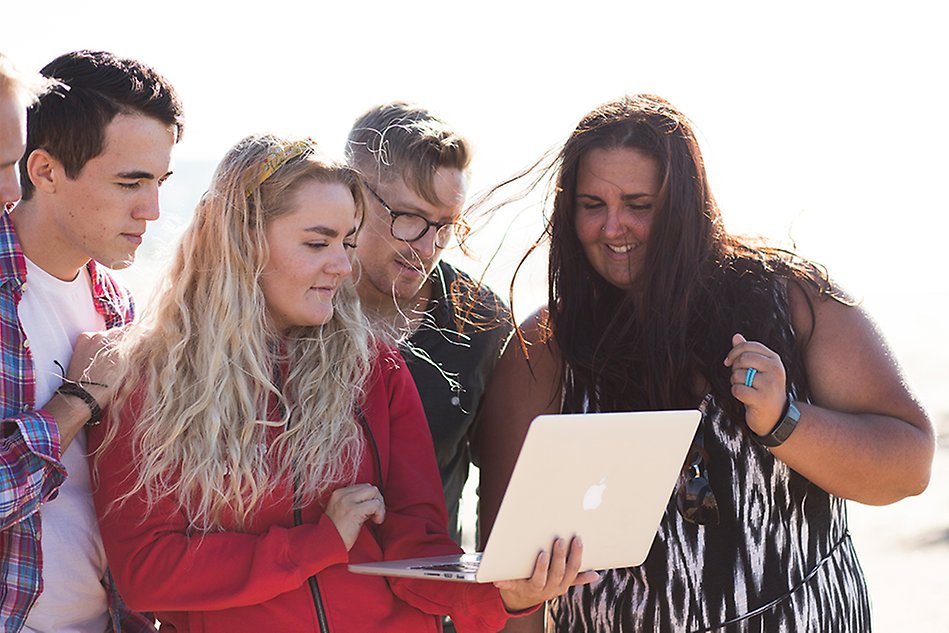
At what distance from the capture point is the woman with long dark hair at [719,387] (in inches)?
97.5

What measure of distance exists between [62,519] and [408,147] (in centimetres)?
124

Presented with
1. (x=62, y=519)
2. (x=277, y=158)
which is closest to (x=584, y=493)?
(x=277, y=158)

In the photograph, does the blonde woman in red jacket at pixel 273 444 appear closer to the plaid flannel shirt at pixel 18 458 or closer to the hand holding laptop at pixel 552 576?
the hand holding laptop at pixel 552 576

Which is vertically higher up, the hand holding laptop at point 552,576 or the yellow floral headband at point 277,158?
the yellow floral headband at point 277,158

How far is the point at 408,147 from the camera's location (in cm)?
291

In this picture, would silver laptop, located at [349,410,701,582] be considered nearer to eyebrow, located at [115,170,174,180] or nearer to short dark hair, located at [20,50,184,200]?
eyebrow, located at [115,170,174,180]

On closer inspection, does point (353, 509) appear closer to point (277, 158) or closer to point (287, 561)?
point (287, 561)

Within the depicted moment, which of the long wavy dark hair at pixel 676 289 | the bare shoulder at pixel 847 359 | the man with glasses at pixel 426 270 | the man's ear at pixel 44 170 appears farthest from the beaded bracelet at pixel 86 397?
the bare shoulder at pixel 847 359

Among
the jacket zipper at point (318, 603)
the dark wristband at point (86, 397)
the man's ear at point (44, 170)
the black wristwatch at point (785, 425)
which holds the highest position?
the man's ear at point (44, 170)

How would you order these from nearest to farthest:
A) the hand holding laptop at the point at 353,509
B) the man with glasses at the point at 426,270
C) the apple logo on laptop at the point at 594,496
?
the apple logo on laptop at the point at 594,496
the hand holding laptop at the point at 353,509
the man with glasses at the point at 426,270

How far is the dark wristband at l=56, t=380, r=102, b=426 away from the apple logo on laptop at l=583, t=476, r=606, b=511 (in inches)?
38.7

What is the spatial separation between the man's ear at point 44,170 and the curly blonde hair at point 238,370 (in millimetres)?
292

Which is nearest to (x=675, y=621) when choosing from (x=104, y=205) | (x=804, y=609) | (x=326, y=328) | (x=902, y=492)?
(x=804, y=609)

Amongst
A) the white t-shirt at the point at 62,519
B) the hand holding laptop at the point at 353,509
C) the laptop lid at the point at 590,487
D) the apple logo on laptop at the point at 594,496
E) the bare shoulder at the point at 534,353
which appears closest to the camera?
the laptop lid at the point at 590,487
